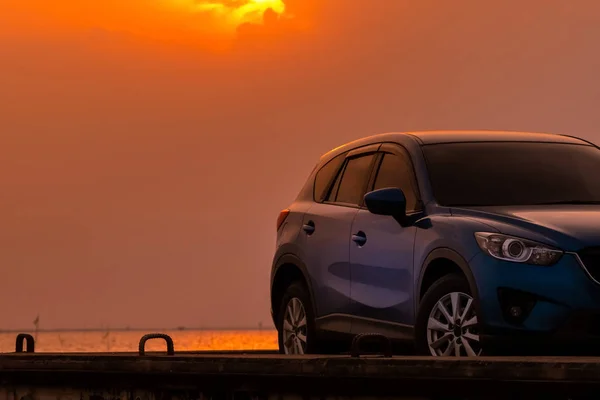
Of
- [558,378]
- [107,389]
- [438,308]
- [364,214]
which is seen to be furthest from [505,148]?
[558,378]

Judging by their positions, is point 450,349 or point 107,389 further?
point 450,349

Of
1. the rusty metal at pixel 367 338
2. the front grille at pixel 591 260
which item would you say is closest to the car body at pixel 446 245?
the front grille at pixel 591 260

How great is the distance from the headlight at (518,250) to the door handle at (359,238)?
4.76 ft

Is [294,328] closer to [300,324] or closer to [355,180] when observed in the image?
[300,324]

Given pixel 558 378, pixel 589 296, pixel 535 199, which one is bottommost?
pixel 558 378

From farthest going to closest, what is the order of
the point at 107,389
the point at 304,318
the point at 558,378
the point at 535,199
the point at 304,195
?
1. the point at 304,195
2. the point at 304,318
3. the point at 535,199
4. the point at 107,389
5. the point at 558,378

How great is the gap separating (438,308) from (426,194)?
3.31 ft

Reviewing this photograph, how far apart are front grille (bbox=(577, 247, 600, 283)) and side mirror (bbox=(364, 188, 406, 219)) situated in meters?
1.47

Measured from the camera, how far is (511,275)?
25.2 feet

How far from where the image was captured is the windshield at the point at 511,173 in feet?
29.0

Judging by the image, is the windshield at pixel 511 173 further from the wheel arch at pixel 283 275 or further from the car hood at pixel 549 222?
the wheel arch at pixel 283 275

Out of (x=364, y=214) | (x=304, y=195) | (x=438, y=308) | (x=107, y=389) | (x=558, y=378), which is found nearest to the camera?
(x=558, y=378)

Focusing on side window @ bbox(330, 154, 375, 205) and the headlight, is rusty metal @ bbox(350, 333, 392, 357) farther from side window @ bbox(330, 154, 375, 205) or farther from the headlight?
side window @ bbox(330, 154, 375, 205)

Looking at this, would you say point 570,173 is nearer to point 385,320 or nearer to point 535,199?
point 535,199
